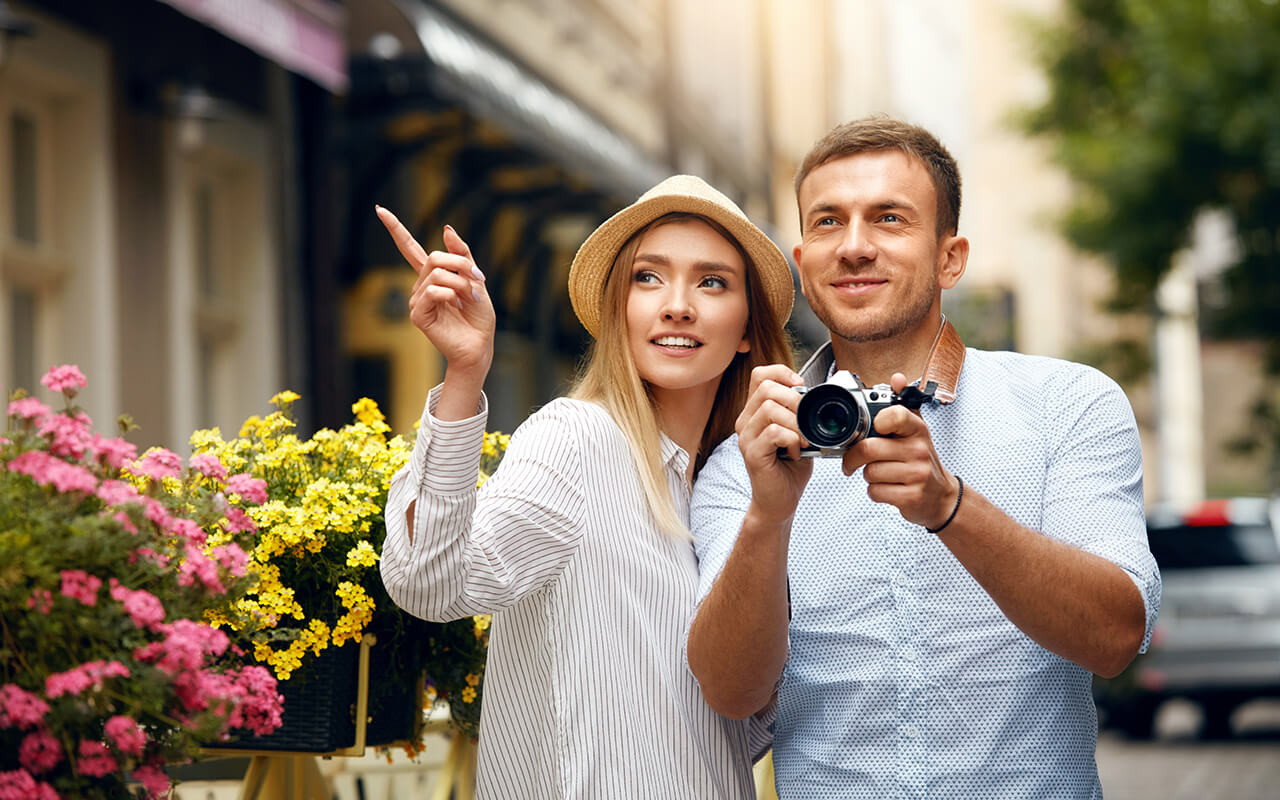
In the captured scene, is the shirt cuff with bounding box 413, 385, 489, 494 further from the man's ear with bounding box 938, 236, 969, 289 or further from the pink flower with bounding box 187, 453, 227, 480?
the man's ear with bounding box 938, 236, 969, 289

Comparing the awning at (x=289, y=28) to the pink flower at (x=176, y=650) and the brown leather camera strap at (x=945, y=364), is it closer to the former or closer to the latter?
the brown leather camera strap at (x=945, y=364)

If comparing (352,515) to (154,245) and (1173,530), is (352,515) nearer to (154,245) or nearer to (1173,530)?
(154,245)

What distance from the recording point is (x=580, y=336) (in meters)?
14.9

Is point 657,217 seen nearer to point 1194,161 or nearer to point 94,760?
point 94,760

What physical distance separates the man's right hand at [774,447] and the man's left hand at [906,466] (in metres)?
0.11

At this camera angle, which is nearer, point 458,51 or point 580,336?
point 458,51

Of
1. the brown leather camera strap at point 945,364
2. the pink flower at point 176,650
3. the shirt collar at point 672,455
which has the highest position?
the brown leather camera strap at point 945,364

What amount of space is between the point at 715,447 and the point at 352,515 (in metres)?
0.67

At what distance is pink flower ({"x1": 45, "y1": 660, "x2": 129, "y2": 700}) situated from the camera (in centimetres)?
172

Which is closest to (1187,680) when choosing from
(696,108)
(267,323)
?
(267,323)

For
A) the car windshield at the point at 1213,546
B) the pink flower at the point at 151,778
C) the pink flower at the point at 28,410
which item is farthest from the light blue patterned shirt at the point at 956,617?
the car windshield at the point at 1213,546

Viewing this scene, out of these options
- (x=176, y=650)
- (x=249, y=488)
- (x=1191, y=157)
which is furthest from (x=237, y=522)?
(x=1191, y=157)

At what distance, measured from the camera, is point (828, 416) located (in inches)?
83.6

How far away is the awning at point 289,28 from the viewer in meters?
5.94
